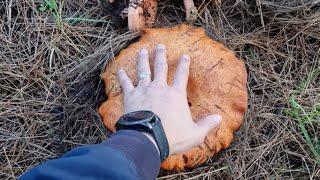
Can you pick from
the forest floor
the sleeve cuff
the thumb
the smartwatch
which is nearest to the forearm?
the sleeve cuff

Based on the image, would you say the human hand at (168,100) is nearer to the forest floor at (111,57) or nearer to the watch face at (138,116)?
the watch face at (138,116)

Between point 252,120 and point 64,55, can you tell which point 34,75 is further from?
point 252,120

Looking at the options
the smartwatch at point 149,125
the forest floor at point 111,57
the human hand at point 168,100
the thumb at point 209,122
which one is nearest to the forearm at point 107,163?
the smartwatch at point 149,125

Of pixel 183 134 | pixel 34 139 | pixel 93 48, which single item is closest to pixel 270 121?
pixel 183 134

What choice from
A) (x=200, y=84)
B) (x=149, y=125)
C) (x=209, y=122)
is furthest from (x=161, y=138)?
(x=200, y=84)

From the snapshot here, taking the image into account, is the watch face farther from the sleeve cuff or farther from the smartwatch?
the sleeve cuff
